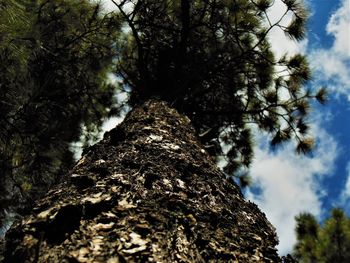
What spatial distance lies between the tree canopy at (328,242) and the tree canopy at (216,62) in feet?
5.00

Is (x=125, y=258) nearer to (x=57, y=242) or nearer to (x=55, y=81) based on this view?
(x=57, y=242)

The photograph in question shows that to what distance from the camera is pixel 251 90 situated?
559 centimetres

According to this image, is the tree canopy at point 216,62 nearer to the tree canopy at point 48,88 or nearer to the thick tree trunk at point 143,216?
the tree canopy at point 48,88

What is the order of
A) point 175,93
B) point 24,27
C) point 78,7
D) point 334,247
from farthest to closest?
point 334,247 < point 78,7 < point 175,93 < point 24,27

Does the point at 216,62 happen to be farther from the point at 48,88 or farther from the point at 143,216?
the point at 143,216

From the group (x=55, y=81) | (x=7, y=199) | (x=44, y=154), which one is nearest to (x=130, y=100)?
(x=55, y=81)

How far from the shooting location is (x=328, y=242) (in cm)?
610

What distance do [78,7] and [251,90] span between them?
254 cm

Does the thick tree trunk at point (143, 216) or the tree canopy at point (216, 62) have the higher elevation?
the tree canopy at point (216, 62)

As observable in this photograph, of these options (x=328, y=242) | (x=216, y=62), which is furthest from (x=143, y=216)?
(x=328, y=242)

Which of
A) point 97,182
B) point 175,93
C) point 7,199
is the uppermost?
point 175,93

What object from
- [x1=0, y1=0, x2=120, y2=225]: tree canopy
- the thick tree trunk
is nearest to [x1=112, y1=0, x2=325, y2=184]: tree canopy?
[x1=0, y1=0, x2=120, y2=225]: tree canopy

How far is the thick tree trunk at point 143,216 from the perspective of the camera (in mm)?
1199

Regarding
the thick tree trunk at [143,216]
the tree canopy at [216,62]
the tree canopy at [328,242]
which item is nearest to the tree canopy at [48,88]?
the tree canopy at [216,62]
